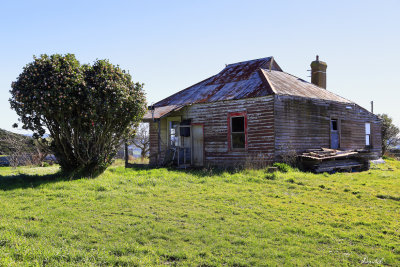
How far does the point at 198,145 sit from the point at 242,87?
12.8 feet

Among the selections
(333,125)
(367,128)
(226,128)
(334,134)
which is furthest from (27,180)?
(367,128)

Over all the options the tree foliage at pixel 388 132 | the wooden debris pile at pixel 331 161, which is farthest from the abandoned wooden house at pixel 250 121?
the tree foliage at pixel 388 132

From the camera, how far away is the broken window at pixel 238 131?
16312 mm

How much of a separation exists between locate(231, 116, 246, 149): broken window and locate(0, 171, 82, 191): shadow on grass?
26.3ft

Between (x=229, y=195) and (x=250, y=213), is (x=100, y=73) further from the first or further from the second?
(x=250, y=213)

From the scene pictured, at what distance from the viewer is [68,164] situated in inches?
469

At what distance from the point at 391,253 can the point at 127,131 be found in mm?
9982

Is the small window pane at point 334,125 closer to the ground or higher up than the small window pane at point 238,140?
higher up

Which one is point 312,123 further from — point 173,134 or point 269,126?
point 173,134

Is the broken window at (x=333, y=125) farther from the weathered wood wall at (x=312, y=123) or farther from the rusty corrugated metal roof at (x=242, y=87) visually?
the rusty corrugated metal roof at (x=242, y=87)

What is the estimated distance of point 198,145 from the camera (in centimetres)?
1761

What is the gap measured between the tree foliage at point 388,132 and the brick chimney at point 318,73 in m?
11.0

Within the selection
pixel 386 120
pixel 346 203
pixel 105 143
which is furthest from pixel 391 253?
pixel 386 120

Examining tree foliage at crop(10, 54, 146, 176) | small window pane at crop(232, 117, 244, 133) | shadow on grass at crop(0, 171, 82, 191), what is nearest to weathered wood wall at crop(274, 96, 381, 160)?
small window pane at crop(232, 117, 244, 133)
